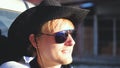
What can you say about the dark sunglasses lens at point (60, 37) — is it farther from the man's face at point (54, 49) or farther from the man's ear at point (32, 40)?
the man's ear at point (32, 40)

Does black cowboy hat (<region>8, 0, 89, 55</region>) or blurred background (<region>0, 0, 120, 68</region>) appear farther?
blurred background (<region>0, 0, 120, 68</region>)

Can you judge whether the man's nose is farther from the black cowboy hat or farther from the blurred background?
the blurred background

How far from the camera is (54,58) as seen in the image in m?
2.47

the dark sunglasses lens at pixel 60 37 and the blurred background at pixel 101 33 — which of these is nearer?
the dark sunglasses lens at pixel 60 37

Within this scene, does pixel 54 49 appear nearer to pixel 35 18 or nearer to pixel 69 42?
pixel 69 42

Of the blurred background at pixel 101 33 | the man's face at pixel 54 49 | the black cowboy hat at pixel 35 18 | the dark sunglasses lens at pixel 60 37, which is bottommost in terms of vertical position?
the blurred background at pixel 101 33

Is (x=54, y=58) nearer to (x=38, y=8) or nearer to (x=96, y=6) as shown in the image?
(x=38, y=8)

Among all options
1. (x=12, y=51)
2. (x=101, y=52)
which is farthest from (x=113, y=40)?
(x=12, y=51)

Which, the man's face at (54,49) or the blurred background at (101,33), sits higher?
the man's face at (54,49)

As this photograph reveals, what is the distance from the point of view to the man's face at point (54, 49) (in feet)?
8.11

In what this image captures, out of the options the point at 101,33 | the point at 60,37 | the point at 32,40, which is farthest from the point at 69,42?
the point at 101,33

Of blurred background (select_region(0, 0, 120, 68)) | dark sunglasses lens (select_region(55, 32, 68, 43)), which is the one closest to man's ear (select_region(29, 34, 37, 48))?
dark sunglasses lens (select_region(55, 32, 68, 43))

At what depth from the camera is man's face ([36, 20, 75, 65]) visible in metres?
2.47

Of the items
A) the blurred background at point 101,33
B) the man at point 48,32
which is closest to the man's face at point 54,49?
the man at point 48,32
